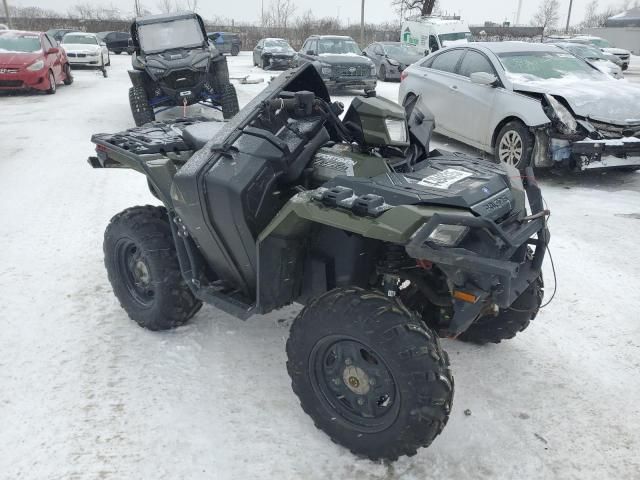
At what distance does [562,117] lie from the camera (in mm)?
6227

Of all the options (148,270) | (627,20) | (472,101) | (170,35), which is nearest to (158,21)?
(170,35)

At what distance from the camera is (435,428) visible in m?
2.18

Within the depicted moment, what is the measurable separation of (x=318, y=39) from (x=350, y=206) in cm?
1454

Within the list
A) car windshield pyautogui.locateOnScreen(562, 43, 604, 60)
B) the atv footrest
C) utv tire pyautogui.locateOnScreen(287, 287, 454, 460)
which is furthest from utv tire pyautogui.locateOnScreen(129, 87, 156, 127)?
car windshield pyautogui.locateOnScreen(562, 43, 604, 60)

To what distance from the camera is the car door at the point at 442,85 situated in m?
7.95

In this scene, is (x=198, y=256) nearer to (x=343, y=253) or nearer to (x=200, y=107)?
(x=343, y=253)

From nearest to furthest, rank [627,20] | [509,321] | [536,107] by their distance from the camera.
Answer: [509,321], [536,107], [627,20]

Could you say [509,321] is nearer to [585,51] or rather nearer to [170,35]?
[170,35]

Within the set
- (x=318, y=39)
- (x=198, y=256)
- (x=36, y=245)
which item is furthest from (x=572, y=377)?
(x=318, y=39)

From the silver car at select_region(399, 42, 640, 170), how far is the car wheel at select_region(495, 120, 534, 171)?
1 centimetres

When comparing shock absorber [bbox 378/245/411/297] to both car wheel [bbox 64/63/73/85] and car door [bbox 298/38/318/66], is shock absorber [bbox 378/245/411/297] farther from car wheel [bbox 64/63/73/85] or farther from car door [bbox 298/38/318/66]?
car wheel [bbox 64/63/73/85]

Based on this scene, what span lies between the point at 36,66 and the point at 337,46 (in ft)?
25.0

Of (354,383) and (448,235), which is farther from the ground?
(448,235)

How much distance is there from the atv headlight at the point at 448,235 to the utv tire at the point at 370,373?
0.31m
